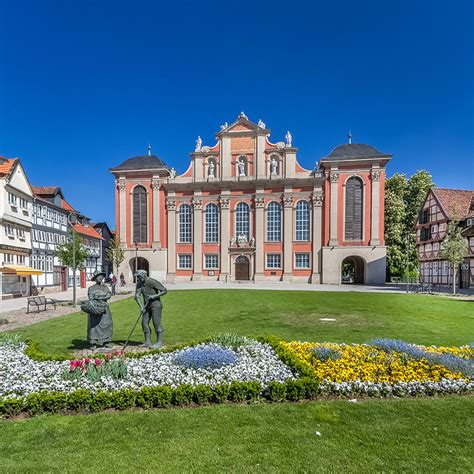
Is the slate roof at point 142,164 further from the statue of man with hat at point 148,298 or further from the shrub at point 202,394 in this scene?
the shrub at point 202,394

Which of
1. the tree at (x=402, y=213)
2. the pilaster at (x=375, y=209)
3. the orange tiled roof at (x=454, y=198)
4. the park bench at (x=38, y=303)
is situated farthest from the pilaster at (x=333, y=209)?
the park bench at (x=38, y=303)

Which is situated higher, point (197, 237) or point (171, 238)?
point (197, 237)

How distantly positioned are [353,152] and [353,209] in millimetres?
8134

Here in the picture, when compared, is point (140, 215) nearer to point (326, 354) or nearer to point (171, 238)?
point (171, 238)

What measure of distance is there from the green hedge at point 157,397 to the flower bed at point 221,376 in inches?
0.6

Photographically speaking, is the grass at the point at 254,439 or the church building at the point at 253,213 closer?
the grass at the point at 254,439

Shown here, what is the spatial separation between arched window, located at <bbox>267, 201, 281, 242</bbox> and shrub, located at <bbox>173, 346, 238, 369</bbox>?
37.0 m

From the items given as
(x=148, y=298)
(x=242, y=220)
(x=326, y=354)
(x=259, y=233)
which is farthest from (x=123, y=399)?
(x=242, y=220)

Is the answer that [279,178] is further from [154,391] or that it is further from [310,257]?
[154,391]

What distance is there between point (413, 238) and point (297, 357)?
163 feet

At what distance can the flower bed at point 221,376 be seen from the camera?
561 centimetres

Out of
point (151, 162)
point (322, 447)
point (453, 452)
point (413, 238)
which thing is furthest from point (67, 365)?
point (413, 238)

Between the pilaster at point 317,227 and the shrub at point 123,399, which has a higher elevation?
the pilaster at point 317,227

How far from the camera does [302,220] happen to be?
1718 inches
